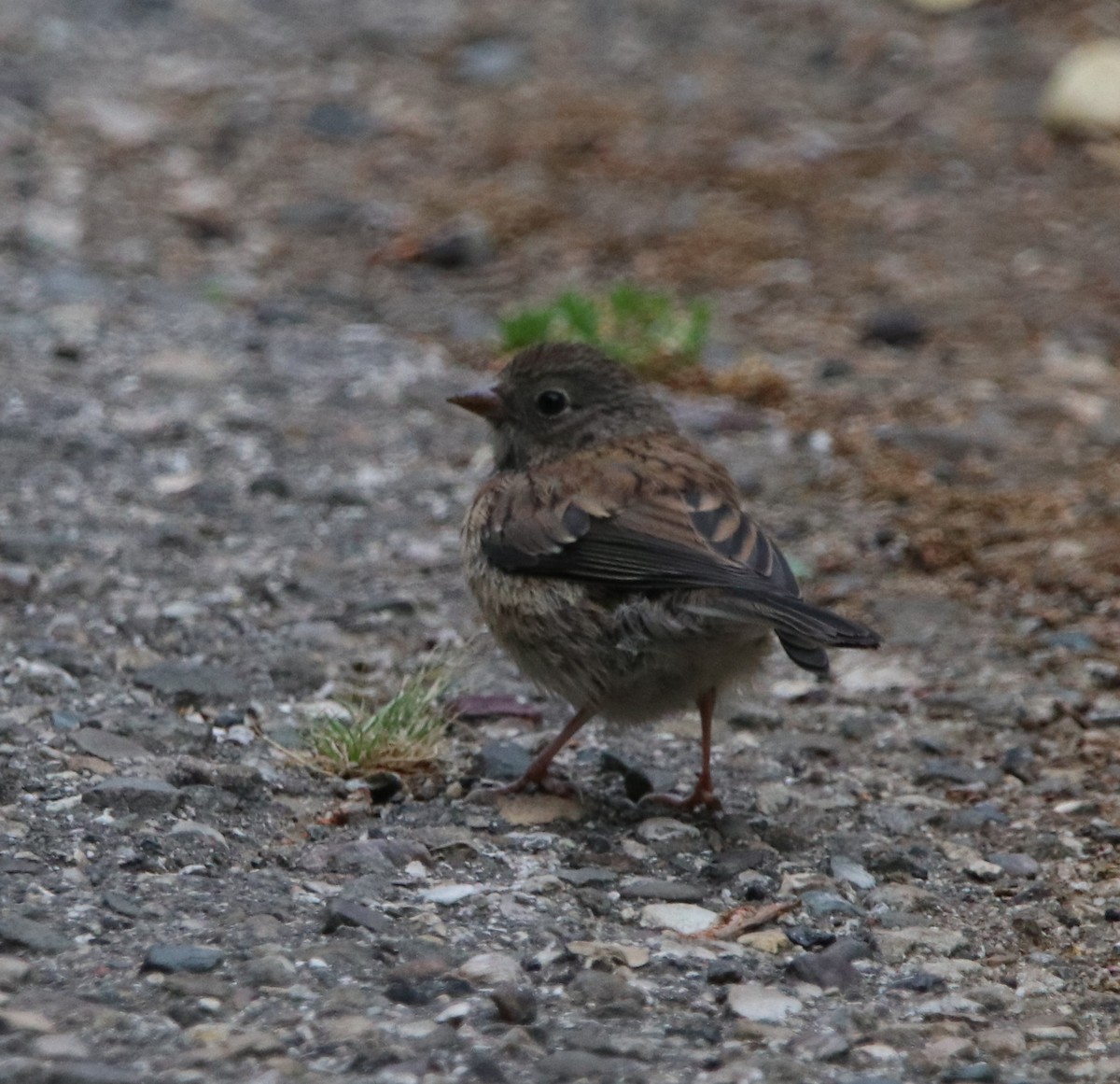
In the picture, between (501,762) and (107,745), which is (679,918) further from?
(107,745)

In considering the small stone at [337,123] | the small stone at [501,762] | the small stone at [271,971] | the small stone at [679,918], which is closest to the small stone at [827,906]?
the small stone at [679,918]

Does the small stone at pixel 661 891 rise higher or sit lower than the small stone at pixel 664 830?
lower

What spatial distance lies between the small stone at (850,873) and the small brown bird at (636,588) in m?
0.41

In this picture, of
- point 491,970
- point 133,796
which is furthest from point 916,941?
point 133,796

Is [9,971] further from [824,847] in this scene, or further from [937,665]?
[937,665]

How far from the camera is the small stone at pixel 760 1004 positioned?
3637 millimetres

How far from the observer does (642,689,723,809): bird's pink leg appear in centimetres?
481

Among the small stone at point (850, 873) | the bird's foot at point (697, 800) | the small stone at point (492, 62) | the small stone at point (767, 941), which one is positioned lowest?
the small stone at point (767, 941)

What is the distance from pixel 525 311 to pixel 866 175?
2.86m

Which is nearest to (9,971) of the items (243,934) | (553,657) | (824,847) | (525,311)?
(243,934)

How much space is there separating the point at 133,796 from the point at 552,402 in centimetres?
193

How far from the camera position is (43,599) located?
5.73 meters

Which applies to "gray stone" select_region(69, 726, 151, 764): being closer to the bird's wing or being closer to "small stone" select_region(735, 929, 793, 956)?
the bird's wing

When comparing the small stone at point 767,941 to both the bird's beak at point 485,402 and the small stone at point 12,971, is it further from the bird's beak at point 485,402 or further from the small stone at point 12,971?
the bird's beak at point 485,402
